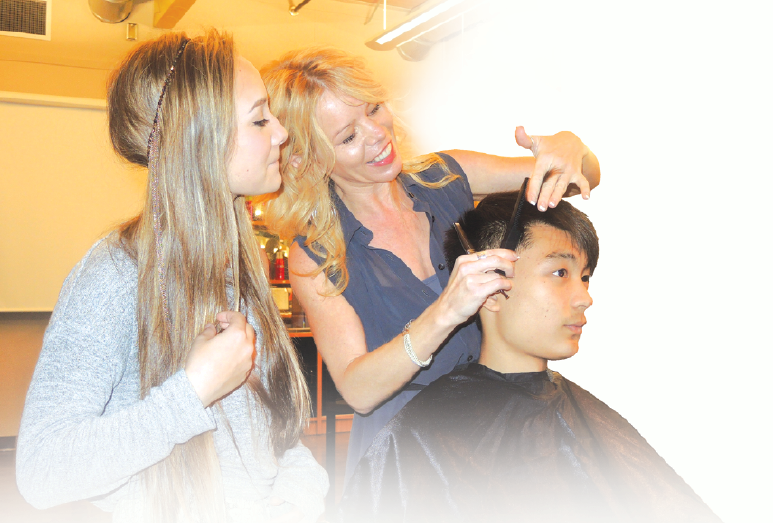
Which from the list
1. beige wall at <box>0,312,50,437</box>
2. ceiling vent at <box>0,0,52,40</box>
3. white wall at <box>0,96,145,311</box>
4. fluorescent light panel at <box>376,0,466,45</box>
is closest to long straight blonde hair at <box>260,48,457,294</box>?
fluorescent light panel at <box>376,0,466,45</box>

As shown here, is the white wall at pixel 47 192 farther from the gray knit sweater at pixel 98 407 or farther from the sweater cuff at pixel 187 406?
the sweater cuff at pixel 187 406

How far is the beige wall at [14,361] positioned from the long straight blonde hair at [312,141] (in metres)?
3.74

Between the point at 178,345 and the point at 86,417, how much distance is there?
0.20 metres

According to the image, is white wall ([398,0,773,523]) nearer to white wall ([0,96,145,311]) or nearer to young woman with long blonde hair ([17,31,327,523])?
young woman with long blonde hair ([17,31,327,523])

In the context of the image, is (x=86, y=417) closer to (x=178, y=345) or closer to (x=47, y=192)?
(x=178, y=345)

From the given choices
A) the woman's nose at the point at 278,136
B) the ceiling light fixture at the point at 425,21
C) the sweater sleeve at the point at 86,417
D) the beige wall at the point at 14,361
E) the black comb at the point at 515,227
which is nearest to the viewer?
the sweater sleeve at the point at 86,417

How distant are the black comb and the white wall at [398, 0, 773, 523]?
0.62ft

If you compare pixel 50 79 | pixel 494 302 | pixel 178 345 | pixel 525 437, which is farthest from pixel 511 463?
pixel 50 79

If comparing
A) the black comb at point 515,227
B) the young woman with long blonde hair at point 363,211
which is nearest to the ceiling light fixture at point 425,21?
the young woman with long blonde hair at point 363,211

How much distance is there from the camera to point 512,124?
1591mm

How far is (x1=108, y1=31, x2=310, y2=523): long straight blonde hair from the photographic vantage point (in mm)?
954

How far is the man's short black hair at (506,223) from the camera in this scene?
1343mm

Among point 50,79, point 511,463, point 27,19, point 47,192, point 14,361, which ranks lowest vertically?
point 14,361

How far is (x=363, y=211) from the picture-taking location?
153 centimetres
